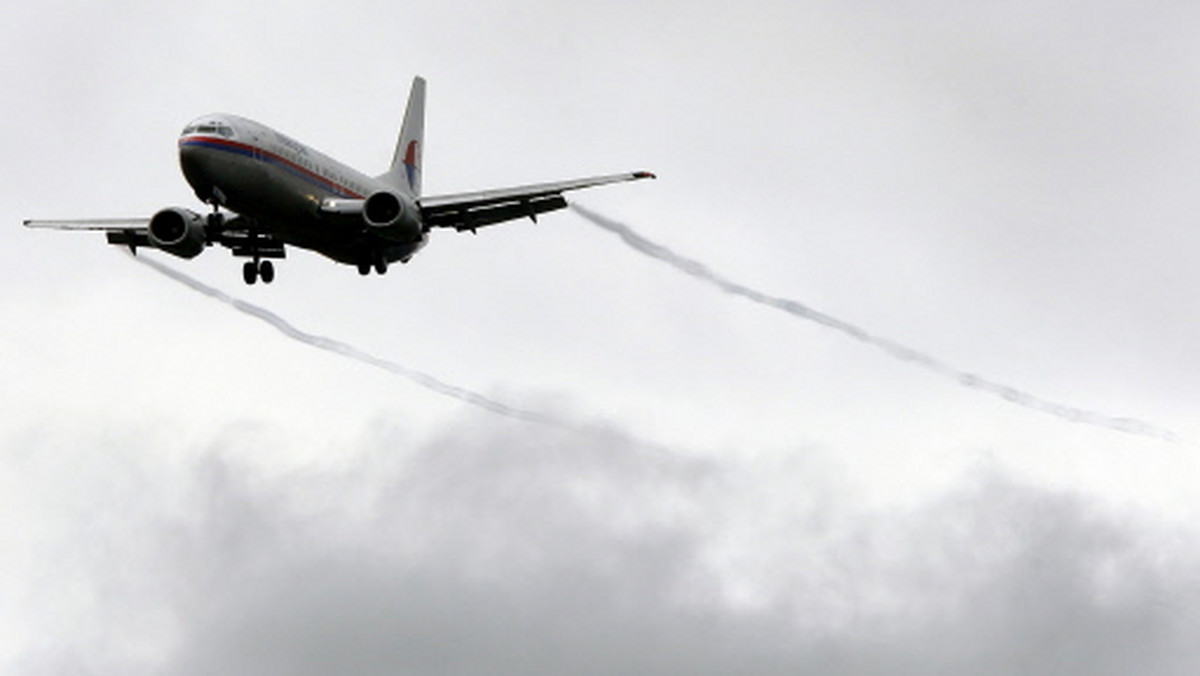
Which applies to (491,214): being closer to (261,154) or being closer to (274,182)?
(274,182)

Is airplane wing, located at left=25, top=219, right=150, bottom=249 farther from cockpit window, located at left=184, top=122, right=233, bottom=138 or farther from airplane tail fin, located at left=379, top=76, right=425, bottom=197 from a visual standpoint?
airplane tail fin, located at left=379, top=76, right=425, bottom=197

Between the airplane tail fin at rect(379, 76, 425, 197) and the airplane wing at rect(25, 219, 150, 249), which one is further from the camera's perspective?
the airplane tail fin at rect(379, 76, 425, 197)

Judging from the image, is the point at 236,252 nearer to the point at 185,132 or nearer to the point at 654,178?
the point at 185,132

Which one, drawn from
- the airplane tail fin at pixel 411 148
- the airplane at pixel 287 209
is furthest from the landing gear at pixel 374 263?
the airplane tail fin at pixel 411 148

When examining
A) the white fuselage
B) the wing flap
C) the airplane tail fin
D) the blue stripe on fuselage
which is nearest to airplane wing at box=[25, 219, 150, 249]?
the white fuselage

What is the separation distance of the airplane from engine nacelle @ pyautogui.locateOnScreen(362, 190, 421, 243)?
0.04 m

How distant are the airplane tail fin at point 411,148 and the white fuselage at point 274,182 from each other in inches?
636

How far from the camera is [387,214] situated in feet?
267

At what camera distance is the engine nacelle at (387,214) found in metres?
81.1

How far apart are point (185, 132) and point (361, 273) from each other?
9924 mm

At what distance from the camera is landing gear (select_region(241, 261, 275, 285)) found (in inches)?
3398

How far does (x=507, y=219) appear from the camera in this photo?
84.2 meters

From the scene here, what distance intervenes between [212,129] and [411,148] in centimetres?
2604

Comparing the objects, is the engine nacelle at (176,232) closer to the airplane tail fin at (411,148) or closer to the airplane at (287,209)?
the airplane at (287,209)
